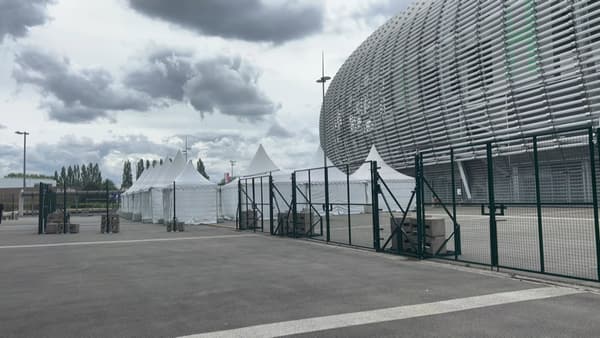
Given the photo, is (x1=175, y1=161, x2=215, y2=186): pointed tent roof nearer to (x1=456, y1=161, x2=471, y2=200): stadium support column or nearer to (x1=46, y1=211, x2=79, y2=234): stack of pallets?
(x1=46, y1=211, x2=79, y2=234): stack of pallets

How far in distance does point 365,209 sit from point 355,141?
90.1 ft

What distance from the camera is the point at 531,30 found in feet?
113

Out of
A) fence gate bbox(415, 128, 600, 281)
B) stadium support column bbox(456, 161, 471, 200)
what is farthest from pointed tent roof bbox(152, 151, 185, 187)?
fence gate bbox(415, 128, 600, 281)

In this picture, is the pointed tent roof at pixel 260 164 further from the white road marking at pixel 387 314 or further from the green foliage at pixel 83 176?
the green foliage at pixel 83 176

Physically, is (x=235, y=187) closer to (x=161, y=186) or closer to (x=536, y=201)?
(x=161, y=186)

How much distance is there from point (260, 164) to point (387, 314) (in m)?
27.7

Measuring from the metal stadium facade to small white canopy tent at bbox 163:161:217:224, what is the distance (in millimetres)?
13165

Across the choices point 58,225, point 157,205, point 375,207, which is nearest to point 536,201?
point 375,207

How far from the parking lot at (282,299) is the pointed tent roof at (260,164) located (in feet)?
70.0

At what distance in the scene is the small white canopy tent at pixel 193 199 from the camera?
27422mm

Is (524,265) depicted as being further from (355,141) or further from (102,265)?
(355,141)

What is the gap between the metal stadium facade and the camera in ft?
101

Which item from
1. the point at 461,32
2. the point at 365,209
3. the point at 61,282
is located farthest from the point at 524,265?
the point at 461,32

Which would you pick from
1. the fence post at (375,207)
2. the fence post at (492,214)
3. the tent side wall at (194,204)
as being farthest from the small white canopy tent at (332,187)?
the fence post at (492,214)
